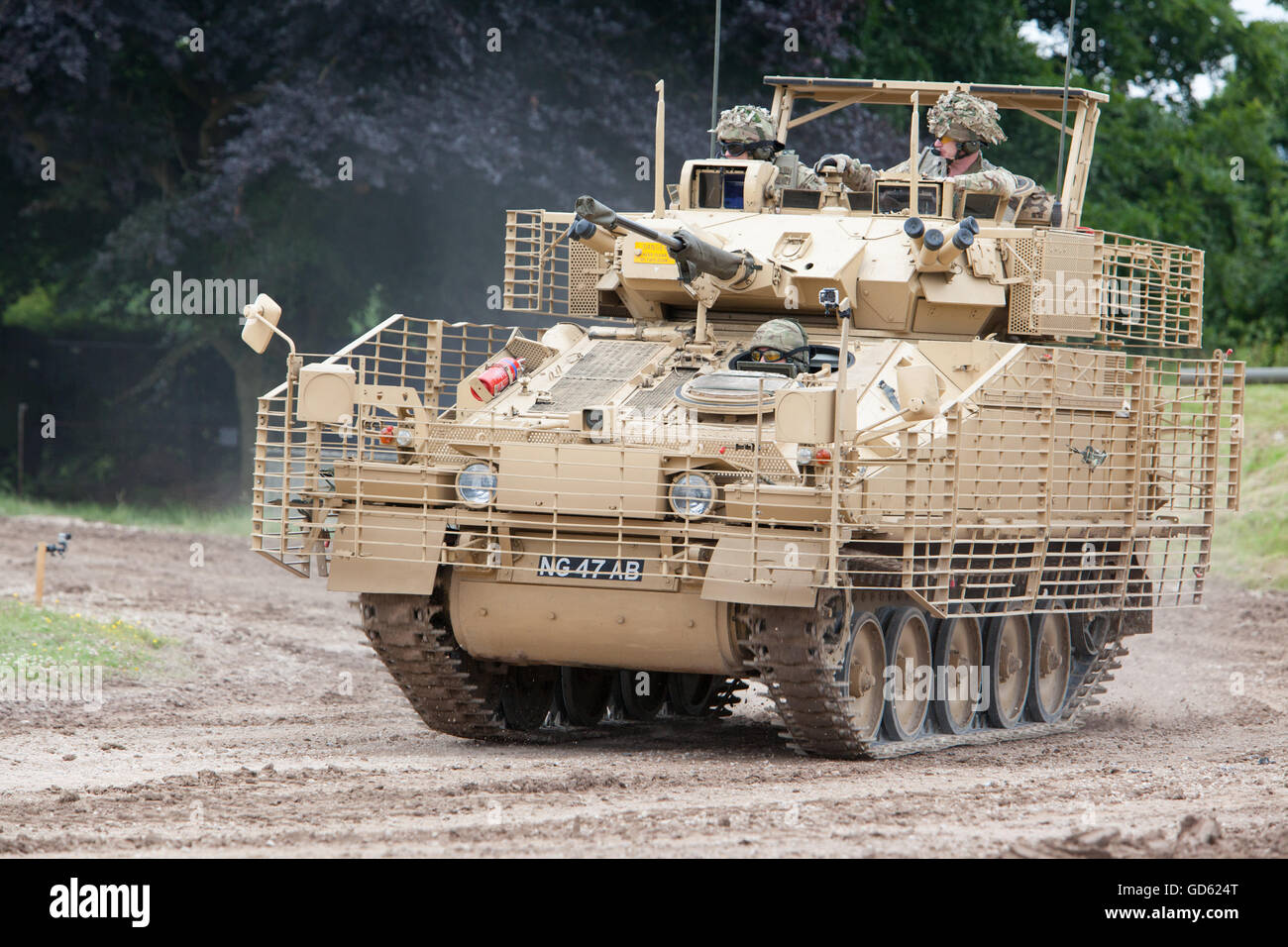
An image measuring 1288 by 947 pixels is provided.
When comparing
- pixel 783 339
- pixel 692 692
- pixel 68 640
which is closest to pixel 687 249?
pixel 783 339

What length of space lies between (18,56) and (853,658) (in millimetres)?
15309

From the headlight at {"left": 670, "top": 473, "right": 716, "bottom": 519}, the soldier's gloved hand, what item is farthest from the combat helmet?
the headlight at {"left": 670, "top": 473, "right": 716, "bottom": 519}

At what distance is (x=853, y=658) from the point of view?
1217 centimetres

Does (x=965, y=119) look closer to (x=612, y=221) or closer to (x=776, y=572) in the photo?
(x=612, y=221)

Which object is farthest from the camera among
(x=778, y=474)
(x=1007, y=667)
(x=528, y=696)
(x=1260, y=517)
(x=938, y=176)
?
(x=1260, y=517)

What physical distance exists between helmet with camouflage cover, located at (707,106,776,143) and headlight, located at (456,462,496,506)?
4.28 m

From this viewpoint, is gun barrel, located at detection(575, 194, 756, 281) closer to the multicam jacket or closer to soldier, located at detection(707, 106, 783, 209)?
the multicam jacket

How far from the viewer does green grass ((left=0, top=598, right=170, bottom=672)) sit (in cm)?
1507

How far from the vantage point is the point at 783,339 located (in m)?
12.5

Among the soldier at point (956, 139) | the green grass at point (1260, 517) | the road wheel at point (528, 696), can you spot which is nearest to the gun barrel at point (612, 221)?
the soldier at point (956, 139)

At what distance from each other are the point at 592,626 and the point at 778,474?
4.62 feet

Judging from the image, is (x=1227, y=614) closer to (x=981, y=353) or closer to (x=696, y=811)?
(x=981, y=353)

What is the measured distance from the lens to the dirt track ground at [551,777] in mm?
8633

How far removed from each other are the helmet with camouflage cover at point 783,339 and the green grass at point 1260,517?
10.8 m
